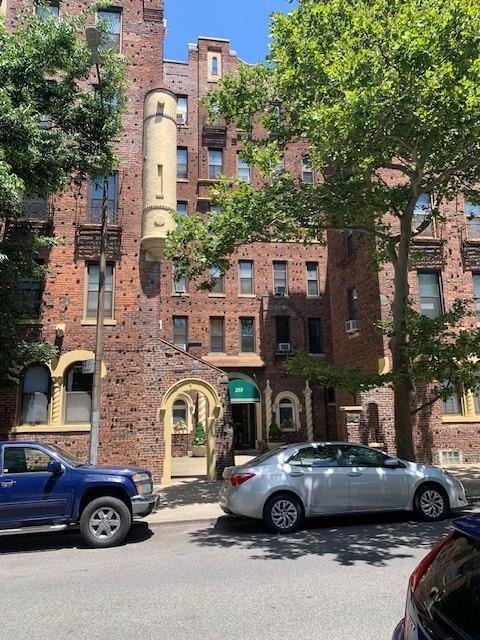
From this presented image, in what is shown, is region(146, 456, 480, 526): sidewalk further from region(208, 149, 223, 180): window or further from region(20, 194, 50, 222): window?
region(208, 149, 223, 180): window

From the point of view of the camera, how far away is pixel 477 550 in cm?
239

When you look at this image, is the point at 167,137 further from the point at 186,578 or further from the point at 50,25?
the point at 186,578

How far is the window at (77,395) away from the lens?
48.6 ft

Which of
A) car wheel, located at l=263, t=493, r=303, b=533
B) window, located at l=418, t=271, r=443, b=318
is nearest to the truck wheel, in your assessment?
car wheel, located at l=263, t=493, r=303, b=533

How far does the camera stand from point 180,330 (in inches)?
1005

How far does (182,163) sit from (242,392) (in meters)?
13.0

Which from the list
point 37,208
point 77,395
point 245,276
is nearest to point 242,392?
point 245,276

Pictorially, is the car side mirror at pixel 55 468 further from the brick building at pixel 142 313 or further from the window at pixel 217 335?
the window at pixel 217 335

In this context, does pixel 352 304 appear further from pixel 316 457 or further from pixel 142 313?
pixel 316 457

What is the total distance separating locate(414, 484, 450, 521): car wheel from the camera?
9180 millimetres

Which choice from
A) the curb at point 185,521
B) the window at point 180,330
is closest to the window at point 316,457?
the curb at point 185,521

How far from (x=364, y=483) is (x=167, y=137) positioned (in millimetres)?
12624

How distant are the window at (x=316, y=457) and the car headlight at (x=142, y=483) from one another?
2.49m

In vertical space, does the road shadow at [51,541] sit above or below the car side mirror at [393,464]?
below
